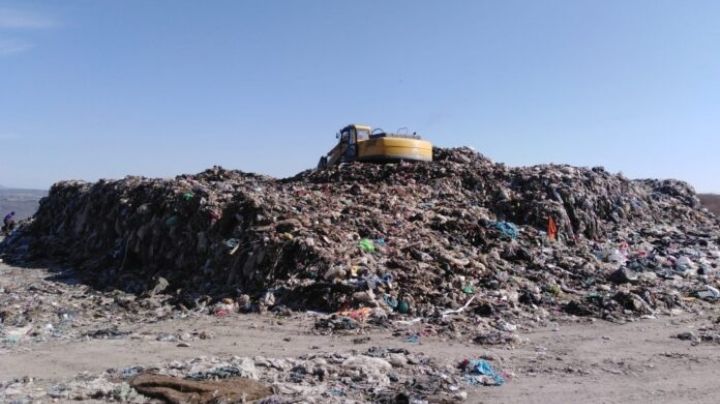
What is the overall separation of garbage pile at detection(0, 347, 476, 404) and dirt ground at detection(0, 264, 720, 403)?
0.25 m

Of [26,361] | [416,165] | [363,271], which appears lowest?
[26,361]

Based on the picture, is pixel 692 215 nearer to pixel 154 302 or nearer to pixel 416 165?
pixel 416 165

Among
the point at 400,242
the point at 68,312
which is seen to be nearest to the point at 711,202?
the point at 400,242

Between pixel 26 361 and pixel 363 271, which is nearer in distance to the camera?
pixel 26 361

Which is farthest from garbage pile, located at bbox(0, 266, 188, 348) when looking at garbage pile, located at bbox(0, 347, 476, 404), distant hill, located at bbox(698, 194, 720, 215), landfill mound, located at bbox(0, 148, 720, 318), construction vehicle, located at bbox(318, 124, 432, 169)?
distant hill, located at bbox(698, 194, 720, 215)

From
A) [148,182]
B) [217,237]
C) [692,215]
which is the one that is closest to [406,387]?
[217,237]

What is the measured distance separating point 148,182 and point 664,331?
33.5ft

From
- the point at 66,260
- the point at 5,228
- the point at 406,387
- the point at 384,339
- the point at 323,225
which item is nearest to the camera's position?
the point at 406,387

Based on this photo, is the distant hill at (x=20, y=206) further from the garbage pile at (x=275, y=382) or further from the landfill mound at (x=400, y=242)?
the garbage pile at (x=275, y=382)

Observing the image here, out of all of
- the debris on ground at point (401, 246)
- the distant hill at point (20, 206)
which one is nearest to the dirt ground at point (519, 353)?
the debris on ground at point (401, 246)

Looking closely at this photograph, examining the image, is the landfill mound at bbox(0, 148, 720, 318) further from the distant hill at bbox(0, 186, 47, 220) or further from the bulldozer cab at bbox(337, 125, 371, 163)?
Result: the distant hill at bbox(0, 186, 47, 220)

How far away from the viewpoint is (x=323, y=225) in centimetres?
918

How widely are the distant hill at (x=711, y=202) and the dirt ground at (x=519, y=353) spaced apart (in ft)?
64.0

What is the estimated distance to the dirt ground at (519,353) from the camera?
475 centimetres
